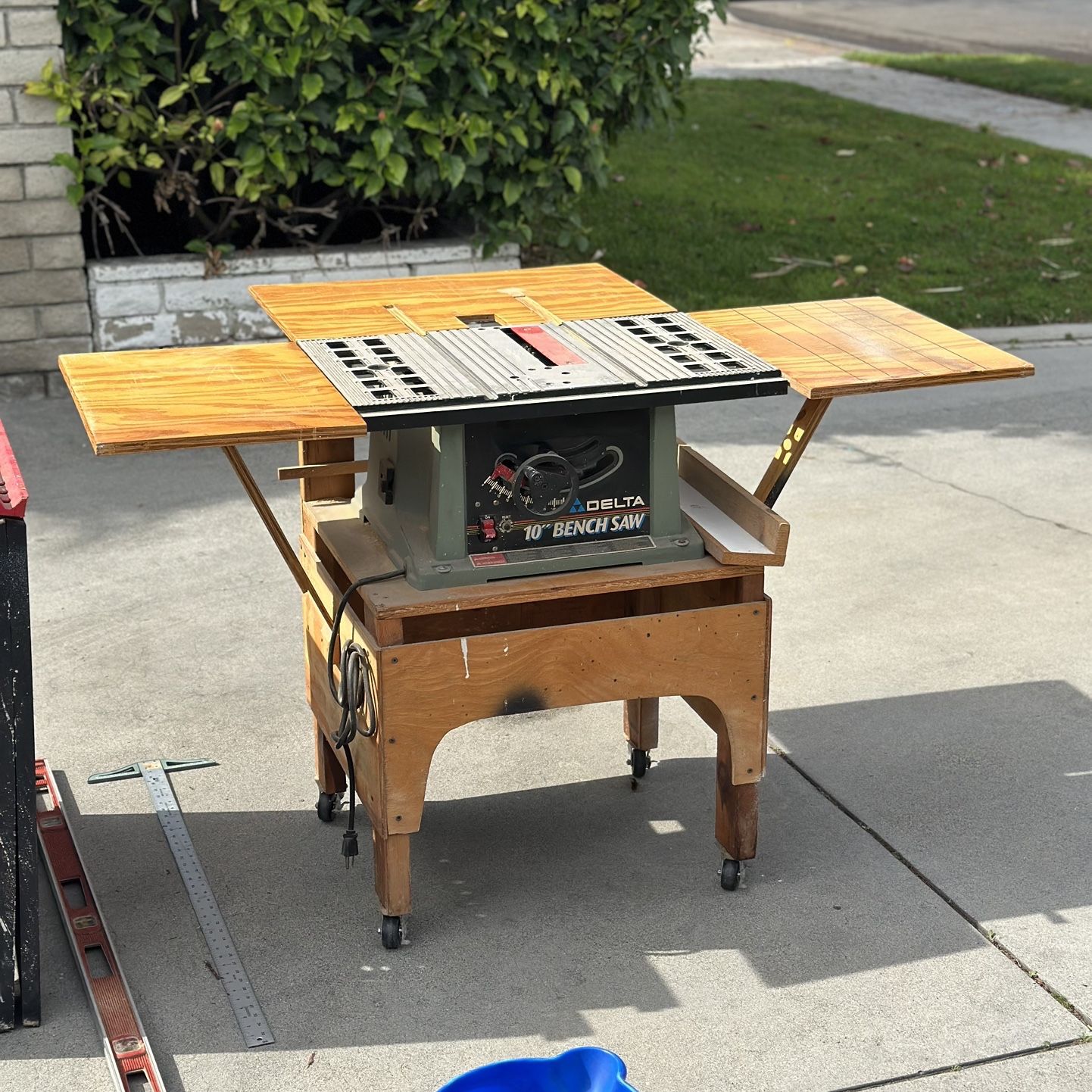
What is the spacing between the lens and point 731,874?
12.0 feet

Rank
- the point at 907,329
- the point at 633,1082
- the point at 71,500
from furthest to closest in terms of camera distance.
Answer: the point at 71,500 → the point at 907,329 → the point at 633,1082

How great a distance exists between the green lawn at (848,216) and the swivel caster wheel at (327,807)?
15.5ft

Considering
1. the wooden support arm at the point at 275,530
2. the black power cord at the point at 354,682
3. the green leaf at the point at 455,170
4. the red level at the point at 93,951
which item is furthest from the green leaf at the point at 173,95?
the black power cord at the point at 354,682

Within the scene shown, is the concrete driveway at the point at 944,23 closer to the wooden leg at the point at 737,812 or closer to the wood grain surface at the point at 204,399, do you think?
the wooden leg at the point at 737,812

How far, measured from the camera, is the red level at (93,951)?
120 inches

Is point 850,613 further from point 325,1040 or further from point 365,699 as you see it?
point 325,1040

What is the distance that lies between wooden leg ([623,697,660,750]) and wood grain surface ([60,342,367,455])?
128 cm

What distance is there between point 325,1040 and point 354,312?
67.3 inches

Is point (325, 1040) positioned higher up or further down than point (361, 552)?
further down

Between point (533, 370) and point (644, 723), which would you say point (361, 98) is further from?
point (533, 370)

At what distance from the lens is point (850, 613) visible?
5.10 m

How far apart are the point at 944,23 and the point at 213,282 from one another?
15.5 meters

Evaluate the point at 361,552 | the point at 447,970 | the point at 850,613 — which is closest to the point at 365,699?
the point at 361,552

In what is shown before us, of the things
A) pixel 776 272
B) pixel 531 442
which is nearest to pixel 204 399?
pixel 531 442
